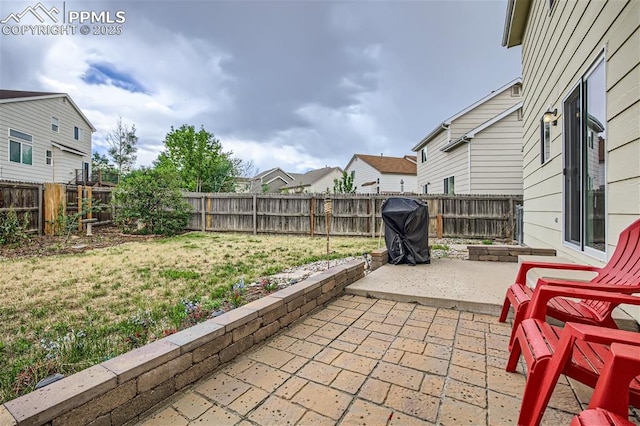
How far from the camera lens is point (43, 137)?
574 inches

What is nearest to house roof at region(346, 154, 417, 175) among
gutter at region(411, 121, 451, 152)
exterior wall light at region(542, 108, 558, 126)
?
gutter at region(411, 121, 451, 152)

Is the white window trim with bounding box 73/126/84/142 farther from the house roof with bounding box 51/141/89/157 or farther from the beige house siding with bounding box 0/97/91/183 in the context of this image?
the house roof with bounding box 51/141/89/157

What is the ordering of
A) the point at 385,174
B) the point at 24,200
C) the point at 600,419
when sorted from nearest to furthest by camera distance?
the point at 600,419 < the point at 24,200 < the point at 385,174

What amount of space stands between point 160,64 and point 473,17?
26.9 ft

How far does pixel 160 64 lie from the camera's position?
845 centimetres

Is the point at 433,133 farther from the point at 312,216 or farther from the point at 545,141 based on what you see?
the point at 545,141

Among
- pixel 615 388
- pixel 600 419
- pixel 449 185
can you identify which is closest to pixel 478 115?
pixel 449 185

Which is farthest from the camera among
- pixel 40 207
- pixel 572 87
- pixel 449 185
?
pixel 449 185

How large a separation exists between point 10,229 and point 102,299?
20.7ft

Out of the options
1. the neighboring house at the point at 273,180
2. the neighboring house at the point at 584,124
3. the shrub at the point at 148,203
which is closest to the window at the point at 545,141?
the neighboring house at the point at 584,124

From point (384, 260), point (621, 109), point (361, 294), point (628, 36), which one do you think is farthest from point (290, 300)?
point (628, 36)

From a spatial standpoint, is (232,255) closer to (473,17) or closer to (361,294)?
(361,294)

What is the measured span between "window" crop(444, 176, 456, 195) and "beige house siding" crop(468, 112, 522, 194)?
159cm


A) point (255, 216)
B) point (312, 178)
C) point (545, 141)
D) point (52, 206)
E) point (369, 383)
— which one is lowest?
point (369, 383)
